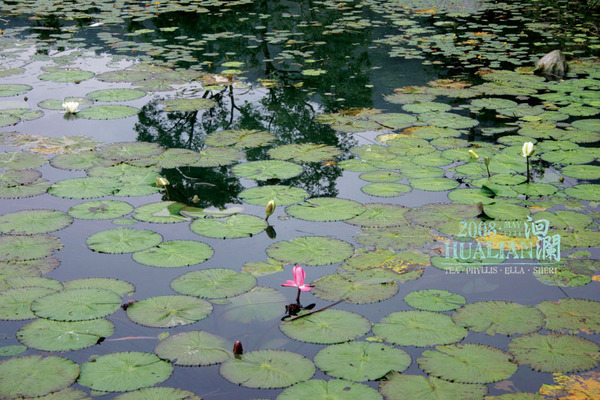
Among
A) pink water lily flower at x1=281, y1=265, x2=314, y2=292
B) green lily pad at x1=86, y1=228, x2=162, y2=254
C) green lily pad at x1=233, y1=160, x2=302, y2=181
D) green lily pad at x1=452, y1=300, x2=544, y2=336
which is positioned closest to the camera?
green lily pad at x1=452, y1=300, x2=544, y2=336

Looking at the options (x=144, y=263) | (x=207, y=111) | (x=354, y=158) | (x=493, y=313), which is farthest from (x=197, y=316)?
(x=207, y=111)

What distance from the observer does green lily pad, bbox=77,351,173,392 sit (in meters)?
2.12

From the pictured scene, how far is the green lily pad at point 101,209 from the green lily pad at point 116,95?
7.26 ft

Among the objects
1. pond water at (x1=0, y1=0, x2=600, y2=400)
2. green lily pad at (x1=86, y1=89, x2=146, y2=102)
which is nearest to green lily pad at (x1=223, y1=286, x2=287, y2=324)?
pond water at (x1=0, y1=0, x2=600, y2=400)

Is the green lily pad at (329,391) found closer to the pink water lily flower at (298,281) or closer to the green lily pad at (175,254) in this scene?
the pink water lily flower at (298,281)

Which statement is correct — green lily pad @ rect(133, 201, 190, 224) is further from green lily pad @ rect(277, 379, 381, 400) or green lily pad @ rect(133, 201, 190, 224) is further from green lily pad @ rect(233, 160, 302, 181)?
green lily pad @ rect(277, 379, 381, 400)

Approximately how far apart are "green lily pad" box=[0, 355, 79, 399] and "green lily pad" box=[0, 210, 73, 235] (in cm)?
113

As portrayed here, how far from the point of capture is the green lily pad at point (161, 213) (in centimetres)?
338

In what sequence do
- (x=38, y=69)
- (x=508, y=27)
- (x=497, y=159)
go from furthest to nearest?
1. (x=508, y=27)
2. (x=38, y=69)
3. (x=497, y=159)

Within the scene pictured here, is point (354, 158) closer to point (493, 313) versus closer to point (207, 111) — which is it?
point (207, 111)

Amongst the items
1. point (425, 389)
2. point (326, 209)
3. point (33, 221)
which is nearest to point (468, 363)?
point (425, 389)

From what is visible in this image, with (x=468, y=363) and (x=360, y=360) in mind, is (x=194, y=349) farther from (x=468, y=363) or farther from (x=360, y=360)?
(x=468, y=363)

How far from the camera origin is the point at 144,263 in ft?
9.65

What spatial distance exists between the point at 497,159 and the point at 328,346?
7.94ft
